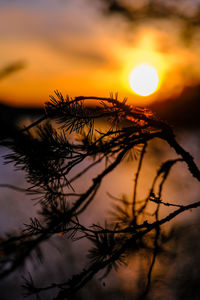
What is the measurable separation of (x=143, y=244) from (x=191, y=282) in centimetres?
66

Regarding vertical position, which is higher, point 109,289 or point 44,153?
point 44,153

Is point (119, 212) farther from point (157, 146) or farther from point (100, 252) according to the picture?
point (157, 146)

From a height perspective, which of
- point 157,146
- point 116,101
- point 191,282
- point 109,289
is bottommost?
point 109,289

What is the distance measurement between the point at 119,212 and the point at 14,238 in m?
0.31

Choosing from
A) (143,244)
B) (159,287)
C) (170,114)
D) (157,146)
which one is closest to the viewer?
(143,244)

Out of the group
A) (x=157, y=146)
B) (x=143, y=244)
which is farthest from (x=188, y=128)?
(x=143, y=244)

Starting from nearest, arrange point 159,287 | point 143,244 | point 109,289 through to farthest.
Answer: point 143,244 < point 159,287 < point 109,289

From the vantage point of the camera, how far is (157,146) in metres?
1.86

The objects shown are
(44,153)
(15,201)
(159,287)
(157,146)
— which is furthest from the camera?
(157,146)

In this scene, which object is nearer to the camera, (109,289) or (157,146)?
(109,289)

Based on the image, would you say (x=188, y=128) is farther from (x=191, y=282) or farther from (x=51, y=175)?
(x=51, y=175)

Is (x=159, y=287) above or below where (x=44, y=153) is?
below

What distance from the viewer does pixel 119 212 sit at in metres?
0.73

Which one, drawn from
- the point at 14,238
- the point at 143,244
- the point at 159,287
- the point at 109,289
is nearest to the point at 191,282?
the point at 159,287
